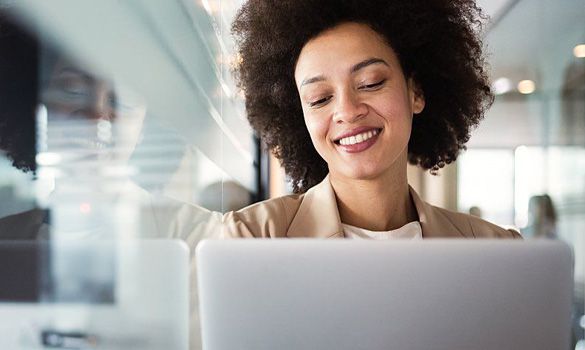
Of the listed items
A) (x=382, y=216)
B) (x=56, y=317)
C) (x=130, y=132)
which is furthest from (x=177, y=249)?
(x=130, y=132)

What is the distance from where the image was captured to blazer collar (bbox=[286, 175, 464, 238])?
1306 millimetres

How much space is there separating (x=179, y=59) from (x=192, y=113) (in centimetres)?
23

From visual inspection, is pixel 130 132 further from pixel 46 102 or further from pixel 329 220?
pixel 329 220

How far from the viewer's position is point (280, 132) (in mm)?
1725

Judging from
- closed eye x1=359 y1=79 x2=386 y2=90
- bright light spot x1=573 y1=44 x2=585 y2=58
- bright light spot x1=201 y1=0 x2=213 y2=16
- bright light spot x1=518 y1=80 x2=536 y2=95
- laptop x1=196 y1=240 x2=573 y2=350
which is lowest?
laptop x1=196 y1=240 x2=573 y2=350

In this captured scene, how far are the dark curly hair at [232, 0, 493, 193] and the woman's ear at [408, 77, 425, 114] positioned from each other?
0.03 metres

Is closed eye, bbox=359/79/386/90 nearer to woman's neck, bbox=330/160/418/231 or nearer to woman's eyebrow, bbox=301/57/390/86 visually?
woman's eyebrow, bbox=301/57/390/86

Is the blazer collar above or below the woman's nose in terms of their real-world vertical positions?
below

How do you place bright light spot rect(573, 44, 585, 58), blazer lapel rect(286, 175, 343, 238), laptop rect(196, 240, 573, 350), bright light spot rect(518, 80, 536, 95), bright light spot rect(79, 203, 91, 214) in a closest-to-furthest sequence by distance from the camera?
laptop rect(196, 240, 573, 350) → blazer lapel rect(286, 175, 343, 238) → bright light spot rect(79, 203, 91, 214) → bright light spot rect(573, 44, 585, 58) → bright light spot rect(518, 80, 536, 95)

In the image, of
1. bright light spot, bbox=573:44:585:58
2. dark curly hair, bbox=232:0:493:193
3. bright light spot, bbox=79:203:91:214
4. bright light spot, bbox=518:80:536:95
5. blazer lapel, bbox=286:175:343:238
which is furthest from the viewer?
bright light spot, bbox=518:80:536:95

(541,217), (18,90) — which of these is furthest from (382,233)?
(541,217)

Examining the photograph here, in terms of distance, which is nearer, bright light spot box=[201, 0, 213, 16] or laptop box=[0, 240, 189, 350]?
laptop box=[0, 240, 189, 350]

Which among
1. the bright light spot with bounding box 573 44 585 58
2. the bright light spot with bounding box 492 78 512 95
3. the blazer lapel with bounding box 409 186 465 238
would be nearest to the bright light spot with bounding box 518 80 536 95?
the bright light spot with bounding box 492 78 512 95

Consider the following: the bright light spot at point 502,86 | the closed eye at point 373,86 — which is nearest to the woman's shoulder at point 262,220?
the closed eye at point 373,86
